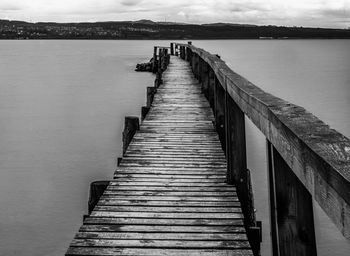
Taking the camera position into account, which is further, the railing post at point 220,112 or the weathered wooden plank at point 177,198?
the railing post at point 220,112

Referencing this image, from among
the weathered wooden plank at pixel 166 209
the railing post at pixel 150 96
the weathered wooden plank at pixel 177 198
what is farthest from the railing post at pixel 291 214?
the railing post at pixel 150 96

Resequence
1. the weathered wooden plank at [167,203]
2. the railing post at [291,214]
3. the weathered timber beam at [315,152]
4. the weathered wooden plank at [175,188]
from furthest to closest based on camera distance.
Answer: the weathered wooden plank at [175,188], the weathered wooden plank at [167,203], the railing post at [291,214], the weathered timber beam at [315,152]

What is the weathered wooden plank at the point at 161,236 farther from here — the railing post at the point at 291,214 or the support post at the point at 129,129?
the support post at the point at 129,129

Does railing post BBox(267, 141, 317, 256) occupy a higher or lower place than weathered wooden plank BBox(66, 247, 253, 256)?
higher

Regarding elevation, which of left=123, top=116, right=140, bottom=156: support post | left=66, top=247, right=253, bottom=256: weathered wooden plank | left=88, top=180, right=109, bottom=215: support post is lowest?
left=66, top=247, right=253, bottom=256: weathered wooden plank

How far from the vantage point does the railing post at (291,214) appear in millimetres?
1972

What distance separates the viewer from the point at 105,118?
21.3 metres

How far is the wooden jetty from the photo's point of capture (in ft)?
5.00

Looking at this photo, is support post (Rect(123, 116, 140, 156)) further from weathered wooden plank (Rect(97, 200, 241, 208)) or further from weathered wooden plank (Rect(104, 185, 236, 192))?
weathered wooden plank (Rect(97, 200, 241, 208))

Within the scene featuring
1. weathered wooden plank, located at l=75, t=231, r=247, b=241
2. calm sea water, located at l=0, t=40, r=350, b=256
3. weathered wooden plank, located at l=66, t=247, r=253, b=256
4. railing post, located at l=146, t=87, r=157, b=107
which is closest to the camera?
weathered wooden plank, located at l=66, t=247, r=253, b=256

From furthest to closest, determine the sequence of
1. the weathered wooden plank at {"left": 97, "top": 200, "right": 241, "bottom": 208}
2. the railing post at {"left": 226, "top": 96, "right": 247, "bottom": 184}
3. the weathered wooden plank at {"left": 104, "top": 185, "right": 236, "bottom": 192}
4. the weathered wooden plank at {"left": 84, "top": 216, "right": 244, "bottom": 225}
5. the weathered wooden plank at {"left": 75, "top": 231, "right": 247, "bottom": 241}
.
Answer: the weathered wooden plank at {"left": 104, "top": 185, "right": 236, "bottom": 192}, the railing post at {"left": 226, "top": 96, "right": 247, "bottom": 184}, the weathered wooden plank at {"left": 97, "top": 200, "right": 241, "bottom": 208}, the weathered wooden plank at {"left": 84, "top": 216, "right": 244, "bottom": 225}, the weathered wooden plank at {"left": 75, "top": 231, "right": 247, "bottom": 241}

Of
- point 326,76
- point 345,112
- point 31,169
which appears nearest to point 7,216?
point 31,169

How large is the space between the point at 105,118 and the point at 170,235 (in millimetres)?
18394

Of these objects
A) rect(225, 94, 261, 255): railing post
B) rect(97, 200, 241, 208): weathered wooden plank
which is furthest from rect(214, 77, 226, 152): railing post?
rect(97, 200, 241, 208): weathered wooden plank
